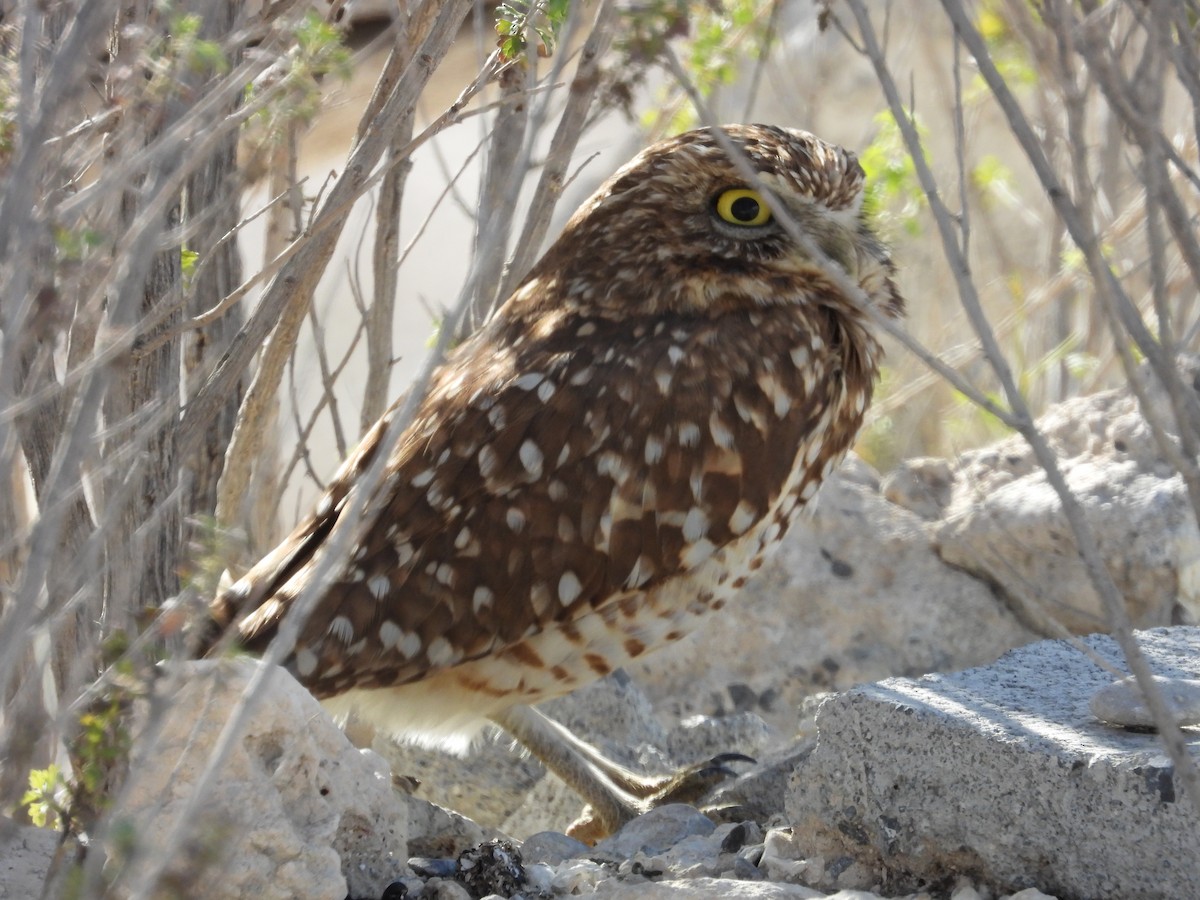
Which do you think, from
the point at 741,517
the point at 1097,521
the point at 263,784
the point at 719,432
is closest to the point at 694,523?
the point at 741,517

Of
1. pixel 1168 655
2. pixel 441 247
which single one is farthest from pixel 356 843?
pixel 441 247

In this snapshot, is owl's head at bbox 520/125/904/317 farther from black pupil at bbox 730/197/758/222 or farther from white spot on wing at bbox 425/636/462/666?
white spot on wing at bbox 425/636/462/666

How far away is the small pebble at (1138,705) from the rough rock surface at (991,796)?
0.09 feet

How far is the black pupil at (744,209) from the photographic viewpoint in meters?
3.68

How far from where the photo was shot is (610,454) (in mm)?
3441

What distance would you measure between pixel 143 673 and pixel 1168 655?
2169mm

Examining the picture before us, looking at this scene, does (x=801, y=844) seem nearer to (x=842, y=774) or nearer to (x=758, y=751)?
(x=842, y=774)

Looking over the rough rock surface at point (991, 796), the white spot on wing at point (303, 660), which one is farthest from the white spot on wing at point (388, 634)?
the rough rock surface at point (991, 796)

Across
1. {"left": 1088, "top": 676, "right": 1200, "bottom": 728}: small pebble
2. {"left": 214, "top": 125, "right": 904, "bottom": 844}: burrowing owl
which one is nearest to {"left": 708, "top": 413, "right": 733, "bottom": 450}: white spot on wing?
{"left": 214, "top": 125, "right": 904, "bottom": 844}: burrowing owl

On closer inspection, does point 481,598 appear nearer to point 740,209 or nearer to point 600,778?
point 600,778

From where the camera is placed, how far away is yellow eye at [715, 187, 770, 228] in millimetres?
3672

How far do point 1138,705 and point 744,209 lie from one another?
1.64 metres

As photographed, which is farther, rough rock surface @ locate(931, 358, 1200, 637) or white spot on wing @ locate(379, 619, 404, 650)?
rough rock surface @ locate(931, 358, 1200, 637)

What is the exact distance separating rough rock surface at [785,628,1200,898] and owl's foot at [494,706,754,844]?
3.50 ft
